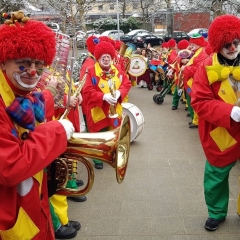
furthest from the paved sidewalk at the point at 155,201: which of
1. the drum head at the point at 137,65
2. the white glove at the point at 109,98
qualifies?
the drum head at the point at 137,65

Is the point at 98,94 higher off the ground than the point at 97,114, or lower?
higher

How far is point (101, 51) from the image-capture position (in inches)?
206

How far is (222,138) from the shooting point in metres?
3.33

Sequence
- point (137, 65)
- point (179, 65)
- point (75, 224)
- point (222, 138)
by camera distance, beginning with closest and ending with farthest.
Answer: point (222, 138)
point (75, 224)
point (179, 65)
point (137, 65)

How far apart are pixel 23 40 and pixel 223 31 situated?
193 centimetres

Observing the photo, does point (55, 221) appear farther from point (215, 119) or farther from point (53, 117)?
point (215, 119)

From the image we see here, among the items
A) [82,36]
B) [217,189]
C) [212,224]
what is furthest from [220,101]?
[82,36]

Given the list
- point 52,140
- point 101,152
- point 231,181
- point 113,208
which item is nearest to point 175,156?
point 231,181

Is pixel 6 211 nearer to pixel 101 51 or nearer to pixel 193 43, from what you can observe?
pixel 101 51

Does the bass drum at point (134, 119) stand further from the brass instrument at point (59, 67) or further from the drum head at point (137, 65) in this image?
the drum head at point (137, 65)

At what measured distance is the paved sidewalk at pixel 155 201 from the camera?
3.63 metres

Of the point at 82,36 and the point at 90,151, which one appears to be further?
the point at 82,36

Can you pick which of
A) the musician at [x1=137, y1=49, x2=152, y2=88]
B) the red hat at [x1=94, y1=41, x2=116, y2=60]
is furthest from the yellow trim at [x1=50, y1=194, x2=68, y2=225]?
the musician at [x1=137, y1=49, x2=152, y2=88]

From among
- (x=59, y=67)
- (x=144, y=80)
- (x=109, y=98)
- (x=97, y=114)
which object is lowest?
(x=144, y=80)
